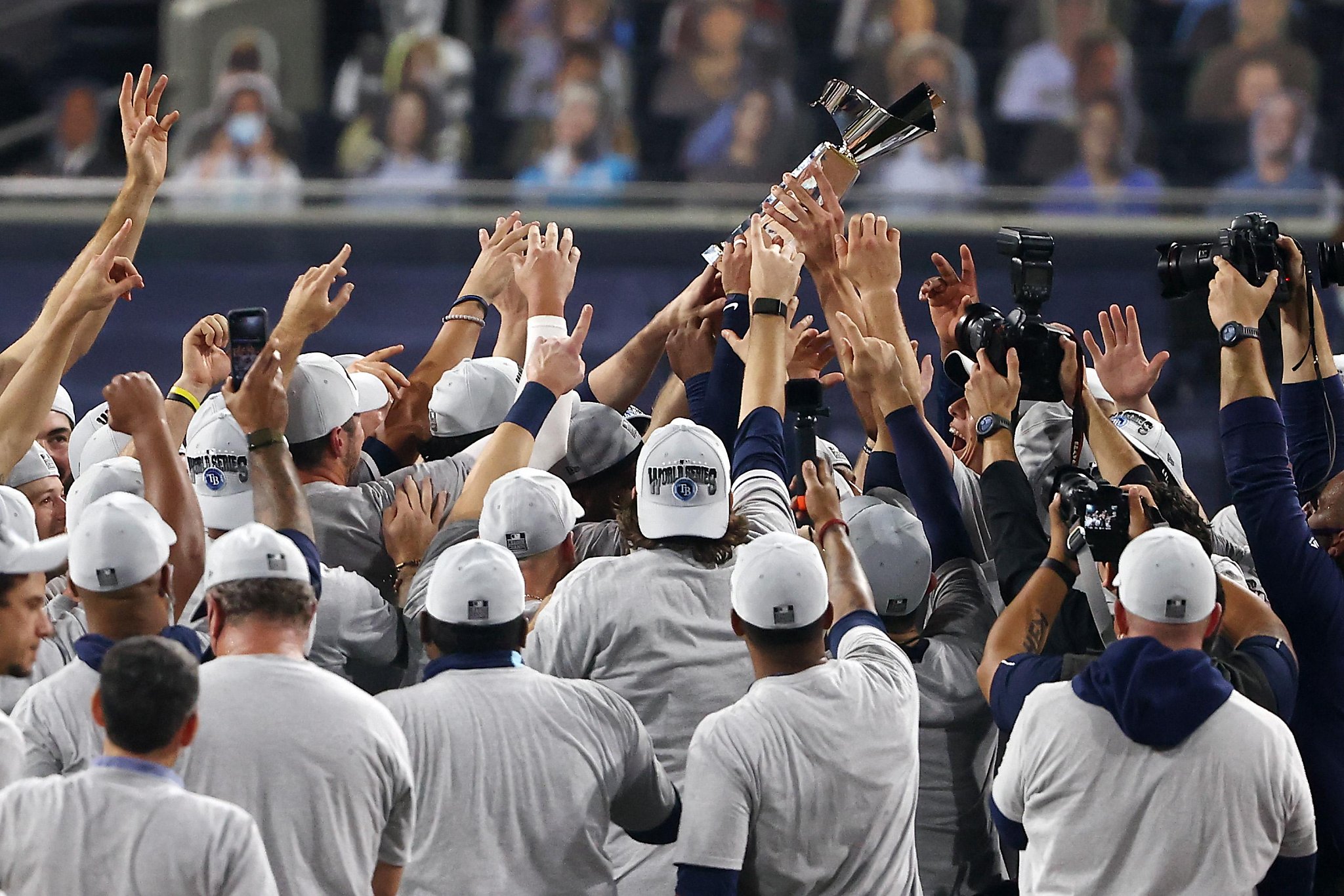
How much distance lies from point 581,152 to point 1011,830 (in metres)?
7.82

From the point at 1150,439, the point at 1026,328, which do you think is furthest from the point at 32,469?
the point at 1150,439

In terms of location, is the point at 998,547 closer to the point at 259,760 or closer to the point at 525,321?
the point at 259,760

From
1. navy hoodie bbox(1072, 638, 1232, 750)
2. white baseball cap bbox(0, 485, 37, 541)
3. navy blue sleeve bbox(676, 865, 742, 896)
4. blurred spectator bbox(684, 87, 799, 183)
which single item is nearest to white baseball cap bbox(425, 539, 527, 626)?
navy blue sleeve bbox(676, 865, 742, 896)

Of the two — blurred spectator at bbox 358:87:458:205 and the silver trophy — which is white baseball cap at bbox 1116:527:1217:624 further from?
blurred spectator at bbox 358:87:458:205

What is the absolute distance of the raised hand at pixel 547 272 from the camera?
15.7 feet

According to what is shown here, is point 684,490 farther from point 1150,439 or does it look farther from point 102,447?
point 102,447

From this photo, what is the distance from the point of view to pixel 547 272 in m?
4.85

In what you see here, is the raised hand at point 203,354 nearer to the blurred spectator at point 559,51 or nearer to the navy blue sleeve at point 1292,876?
the navy blue sleeve at point 1292,876

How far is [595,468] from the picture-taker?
4.54 m

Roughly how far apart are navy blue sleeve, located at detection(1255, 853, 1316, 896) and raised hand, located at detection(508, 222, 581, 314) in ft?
7.60

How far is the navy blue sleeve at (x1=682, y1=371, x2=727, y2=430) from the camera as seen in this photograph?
462cm

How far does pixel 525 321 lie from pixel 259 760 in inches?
106

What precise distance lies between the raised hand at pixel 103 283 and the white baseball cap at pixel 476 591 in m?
1.21

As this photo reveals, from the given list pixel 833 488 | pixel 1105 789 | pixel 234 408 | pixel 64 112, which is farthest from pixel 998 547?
pixel 64 112
